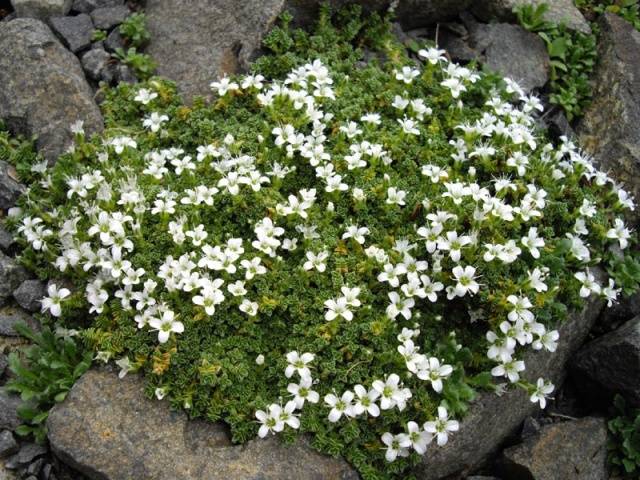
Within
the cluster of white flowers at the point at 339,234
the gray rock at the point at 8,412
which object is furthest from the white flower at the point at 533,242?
the gray rock at the point at 8,412

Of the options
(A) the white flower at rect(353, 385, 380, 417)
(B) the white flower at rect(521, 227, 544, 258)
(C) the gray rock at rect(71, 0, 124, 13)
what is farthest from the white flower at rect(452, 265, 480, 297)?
(C) the gray rock at rect(71, 0, 124, 13)

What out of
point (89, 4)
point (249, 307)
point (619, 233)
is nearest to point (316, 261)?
point (249, 307)

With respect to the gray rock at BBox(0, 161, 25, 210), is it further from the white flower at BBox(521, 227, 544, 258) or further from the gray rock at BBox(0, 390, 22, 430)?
the white flower at BBox(521, 227, 544, 258)

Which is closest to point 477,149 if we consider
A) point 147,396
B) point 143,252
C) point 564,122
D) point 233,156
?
point 564,122

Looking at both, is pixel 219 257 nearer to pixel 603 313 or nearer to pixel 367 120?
pixel 367 120

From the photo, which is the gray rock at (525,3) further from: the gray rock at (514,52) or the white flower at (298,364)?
the white flower at (298,364)

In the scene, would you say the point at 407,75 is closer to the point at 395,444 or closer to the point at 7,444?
the point at 395,444
